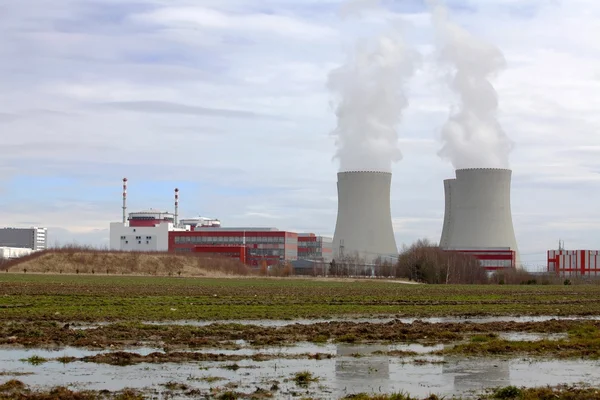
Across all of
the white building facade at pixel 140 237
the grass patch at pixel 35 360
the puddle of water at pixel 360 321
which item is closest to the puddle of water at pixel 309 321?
the puddle of water at pixel 360 321

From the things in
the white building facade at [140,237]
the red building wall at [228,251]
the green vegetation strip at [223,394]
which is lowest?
the green vegetation strip at [223,394]

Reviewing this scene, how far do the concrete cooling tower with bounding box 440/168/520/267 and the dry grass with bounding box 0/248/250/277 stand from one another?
23.1m

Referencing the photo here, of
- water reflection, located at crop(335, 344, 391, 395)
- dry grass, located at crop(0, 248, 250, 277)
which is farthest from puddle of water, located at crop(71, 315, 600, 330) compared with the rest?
dry grass, located at crop(0, 248, 250, 277)

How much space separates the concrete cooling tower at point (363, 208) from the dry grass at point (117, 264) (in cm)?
1834

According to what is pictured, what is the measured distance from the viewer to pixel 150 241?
98188mm

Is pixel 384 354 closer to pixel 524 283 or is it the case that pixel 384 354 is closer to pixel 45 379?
pixel 45 379

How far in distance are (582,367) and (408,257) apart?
55.5 m

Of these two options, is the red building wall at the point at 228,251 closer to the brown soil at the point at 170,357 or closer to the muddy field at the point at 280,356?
the muddy field at the point at 280,356

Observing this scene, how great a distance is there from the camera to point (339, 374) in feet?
33.8

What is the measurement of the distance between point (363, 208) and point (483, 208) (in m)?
7.40

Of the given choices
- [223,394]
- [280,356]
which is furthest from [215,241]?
[223,394]

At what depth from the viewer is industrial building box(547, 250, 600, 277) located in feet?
269

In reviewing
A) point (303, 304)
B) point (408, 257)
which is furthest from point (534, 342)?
point (408, 257)

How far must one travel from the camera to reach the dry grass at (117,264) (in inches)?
2488
